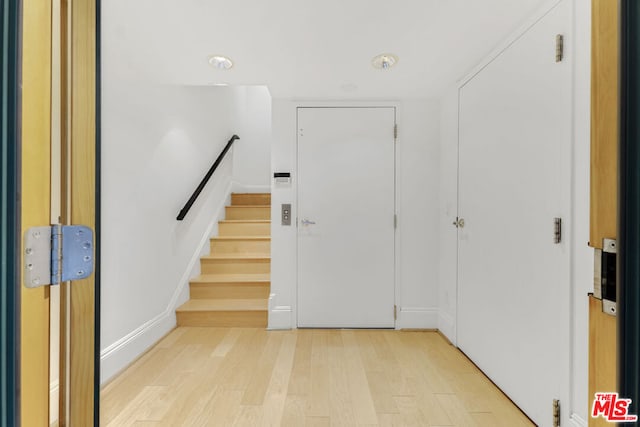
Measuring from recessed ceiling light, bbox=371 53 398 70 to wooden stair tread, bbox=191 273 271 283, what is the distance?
2.24 meters

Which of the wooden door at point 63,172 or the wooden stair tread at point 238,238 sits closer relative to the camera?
the wooden door at point 63,172

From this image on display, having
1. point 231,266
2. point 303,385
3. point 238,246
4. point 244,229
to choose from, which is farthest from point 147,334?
point 244,229

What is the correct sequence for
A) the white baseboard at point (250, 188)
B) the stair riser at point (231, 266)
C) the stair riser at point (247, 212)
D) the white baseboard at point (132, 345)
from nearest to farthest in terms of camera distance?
the white baseboard at point (132, 345)
the stair riser at point (231, 266)
the stair riser at point (247, 212)
the white baseboard at point (250, 188)

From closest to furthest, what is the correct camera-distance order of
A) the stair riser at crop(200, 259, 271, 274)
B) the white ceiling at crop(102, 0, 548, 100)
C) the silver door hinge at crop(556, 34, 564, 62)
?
the silver door hinge at crop(556, 34, 564, 62) → the white ceiling at crop(102, 0, 548, 100) → the stair riser at crop(200, 259, 271, 274)

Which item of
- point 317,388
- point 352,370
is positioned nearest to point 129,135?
point 317,388

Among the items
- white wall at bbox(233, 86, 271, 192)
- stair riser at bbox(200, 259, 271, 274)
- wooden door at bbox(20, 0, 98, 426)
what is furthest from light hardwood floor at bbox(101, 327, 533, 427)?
white wall at bbox(233, 86, 271, 192)

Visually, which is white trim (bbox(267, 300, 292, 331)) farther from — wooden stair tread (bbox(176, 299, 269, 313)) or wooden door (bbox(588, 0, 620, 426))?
wooden door (bbox(588, 0, 620, 426))

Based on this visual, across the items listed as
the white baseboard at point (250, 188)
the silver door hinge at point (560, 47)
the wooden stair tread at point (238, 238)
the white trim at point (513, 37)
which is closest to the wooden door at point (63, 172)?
the silver door hinge at point (560, 47)

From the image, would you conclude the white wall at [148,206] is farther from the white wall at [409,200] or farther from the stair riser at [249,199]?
the white wall at [409,200]

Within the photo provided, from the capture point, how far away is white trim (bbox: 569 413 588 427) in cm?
145

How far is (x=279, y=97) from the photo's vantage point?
3135 millimetres
